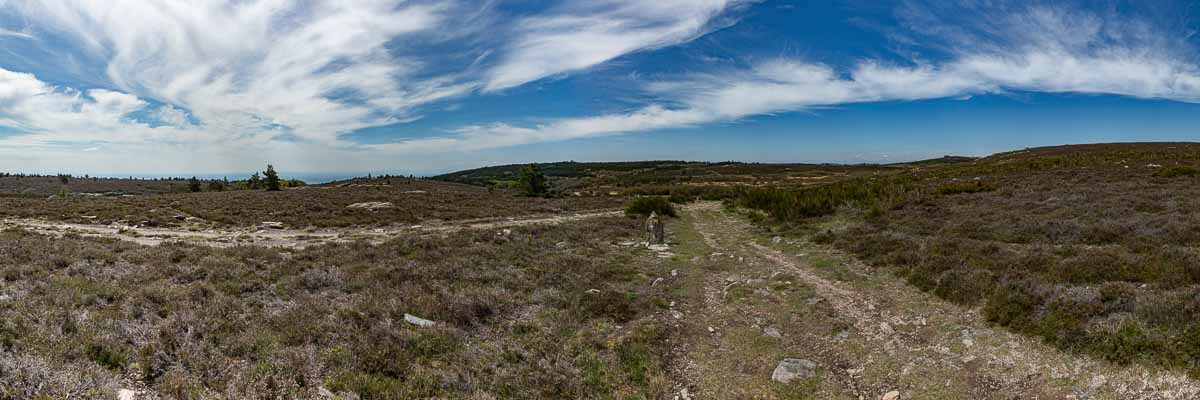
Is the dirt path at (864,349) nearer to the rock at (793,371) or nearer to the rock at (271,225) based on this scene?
the rock at (793,371)

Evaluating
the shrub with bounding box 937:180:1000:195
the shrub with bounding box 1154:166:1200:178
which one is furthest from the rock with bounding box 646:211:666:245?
the shrub with bounding box 1154:166:1200:178

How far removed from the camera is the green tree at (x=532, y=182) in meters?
55.5

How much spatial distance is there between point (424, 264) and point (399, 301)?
442 centimetres

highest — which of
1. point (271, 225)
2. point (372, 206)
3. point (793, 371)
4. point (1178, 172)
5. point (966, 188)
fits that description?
point (1178, 172)

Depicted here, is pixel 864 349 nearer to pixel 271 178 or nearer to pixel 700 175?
pixel 271 178

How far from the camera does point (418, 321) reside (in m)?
8.84

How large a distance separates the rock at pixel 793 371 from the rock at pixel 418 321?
244 inches

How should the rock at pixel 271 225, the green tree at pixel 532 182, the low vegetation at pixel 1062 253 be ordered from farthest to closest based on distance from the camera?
the green tree at pixel 532 182, the rock at pixel 271 225, the low vegetation at pixel 1062 253

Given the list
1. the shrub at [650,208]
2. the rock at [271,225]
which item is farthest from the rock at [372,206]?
the shrub at [650,208]

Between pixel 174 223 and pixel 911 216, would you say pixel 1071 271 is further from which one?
pixel 174 223

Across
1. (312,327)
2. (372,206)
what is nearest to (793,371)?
(312,327)

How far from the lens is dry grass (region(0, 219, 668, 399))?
228 inches

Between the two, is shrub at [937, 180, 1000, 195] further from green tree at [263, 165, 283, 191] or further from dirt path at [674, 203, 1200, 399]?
green tree at [263, 165, 283, 191]

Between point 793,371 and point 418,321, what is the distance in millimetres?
6795
